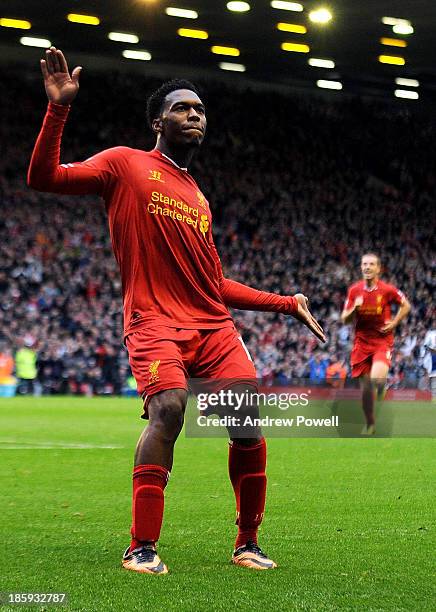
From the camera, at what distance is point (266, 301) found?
5500 mm

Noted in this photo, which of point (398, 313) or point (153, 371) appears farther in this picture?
point (398, 313)

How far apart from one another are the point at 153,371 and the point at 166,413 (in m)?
0.21

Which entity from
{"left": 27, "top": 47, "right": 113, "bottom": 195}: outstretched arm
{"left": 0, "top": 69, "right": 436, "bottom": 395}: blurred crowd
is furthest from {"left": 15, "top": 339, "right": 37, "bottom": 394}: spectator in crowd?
{"left": 27, "top": 47, "right": 113, "bottom": 195}: outstretched arm

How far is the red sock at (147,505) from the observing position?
4766mm

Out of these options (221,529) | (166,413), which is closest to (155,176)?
(166,413)

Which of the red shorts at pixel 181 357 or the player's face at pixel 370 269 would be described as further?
the player's face at pixel 370 269

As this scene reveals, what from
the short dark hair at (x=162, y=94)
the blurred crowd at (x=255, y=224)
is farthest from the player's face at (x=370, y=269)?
the blurred crowd at (x=255, y=224)

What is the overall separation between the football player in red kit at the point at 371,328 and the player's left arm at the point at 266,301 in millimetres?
7409

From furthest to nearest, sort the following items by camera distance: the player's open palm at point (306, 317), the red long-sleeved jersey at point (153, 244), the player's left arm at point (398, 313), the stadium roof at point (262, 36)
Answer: the stadium roof at point (262, 36)
the player's left arm at point (398, 313)
the player's open palm at point (306, 317)
the red long-sleeved jersey at point (153, 244)

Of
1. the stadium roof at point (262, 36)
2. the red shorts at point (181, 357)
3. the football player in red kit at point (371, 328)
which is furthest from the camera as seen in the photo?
the stadium roof at point (262, 36)

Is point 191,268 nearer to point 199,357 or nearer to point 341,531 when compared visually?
point 199,357

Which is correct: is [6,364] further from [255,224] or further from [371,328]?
[371,328]

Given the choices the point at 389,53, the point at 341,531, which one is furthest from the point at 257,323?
the point at 341,531

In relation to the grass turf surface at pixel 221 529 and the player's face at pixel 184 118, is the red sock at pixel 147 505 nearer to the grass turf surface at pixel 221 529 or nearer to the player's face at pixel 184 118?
the grass turf surface at pixel 221 529
